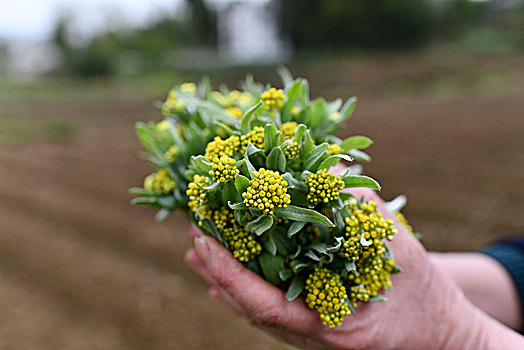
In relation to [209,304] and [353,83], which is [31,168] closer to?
[209,304]

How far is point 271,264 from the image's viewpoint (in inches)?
41.7

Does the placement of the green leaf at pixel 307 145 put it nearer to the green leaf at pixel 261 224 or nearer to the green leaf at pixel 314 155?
the green leaf at pixel 314 155

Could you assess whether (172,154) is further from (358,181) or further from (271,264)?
(358,181)

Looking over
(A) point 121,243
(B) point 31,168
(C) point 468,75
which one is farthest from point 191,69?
(A) point 121,243

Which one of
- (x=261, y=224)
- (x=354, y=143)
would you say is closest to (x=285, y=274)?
(x=261, y=224)

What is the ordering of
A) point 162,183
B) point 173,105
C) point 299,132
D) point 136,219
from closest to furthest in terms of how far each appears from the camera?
point 299,132 < point 162,183 < point 173,105 < point 136,219

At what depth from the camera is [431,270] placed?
1203 millimetres

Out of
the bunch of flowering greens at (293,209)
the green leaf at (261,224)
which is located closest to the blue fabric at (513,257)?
the bunch of flowering greens at (293,209)

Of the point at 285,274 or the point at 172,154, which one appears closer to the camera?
the point at 285,274

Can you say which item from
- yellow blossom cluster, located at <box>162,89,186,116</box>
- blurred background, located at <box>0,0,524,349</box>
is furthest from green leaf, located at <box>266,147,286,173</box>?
blurred background, located at <box>0,0,524,349</box>

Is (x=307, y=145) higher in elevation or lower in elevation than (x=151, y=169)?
higher

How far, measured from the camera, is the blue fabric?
1.76m

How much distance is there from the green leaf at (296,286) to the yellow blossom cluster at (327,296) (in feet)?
0.08

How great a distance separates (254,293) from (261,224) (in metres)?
0.22
